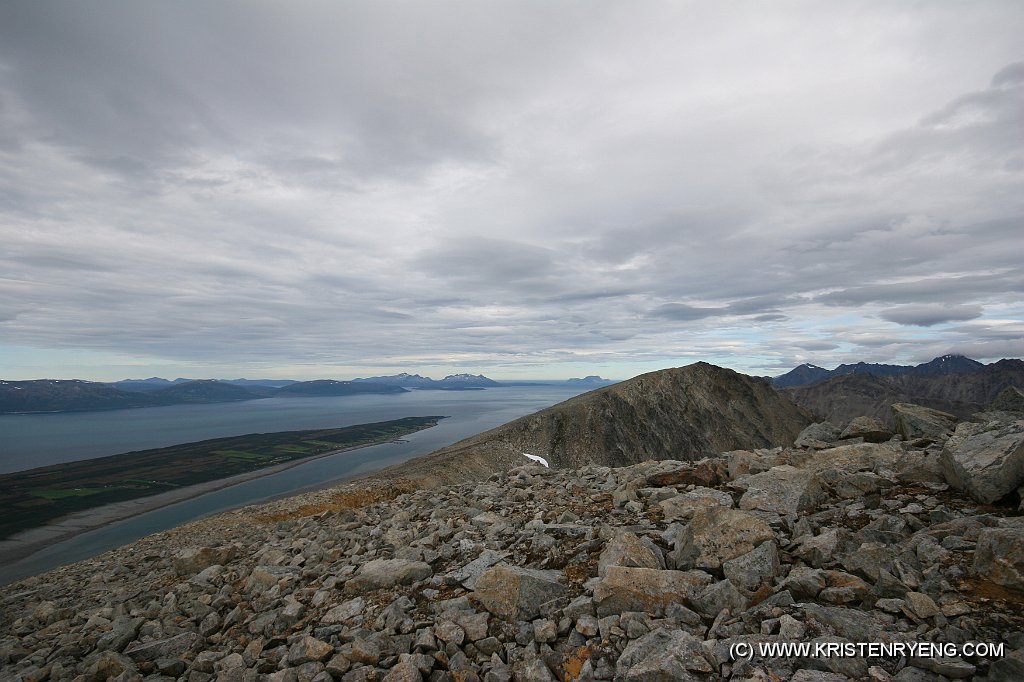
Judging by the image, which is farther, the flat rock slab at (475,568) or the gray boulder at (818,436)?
the gray boulder at (818,436)

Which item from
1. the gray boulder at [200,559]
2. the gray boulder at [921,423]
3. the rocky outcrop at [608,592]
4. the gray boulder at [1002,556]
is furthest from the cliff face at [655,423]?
the gray boulder at [1002,556]

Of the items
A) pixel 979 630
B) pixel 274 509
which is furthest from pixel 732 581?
pixel 274 509

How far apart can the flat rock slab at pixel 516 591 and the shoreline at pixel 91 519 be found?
119 metres

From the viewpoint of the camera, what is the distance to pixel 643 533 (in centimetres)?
945

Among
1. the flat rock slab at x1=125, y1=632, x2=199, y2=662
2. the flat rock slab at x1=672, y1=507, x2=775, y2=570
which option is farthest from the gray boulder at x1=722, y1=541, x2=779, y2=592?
the flat rock slab at x1=125, y1=632, x2=199, y2=662

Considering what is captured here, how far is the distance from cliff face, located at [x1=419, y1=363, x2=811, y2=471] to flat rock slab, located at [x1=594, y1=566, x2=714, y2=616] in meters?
83.8

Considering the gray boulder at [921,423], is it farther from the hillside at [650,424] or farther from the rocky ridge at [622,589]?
the hillside at [650,424]

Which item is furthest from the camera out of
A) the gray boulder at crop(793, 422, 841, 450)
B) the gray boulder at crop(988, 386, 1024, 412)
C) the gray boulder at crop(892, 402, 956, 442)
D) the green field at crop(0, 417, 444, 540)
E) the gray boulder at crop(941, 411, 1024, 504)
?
the green field at crop(0, 417, 444, 540)

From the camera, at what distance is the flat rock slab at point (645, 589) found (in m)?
6.80

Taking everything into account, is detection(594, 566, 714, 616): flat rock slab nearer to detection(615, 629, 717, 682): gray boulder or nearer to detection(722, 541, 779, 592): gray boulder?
detection(722, 541, 779, 592): gray boulder

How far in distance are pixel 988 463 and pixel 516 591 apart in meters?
9.06

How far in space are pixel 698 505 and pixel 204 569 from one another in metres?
13.7

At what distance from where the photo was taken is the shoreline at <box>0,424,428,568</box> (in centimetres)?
8909

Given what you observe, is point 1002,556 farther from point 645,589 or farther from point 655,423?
Result: point 655,423
